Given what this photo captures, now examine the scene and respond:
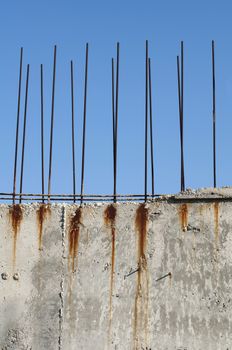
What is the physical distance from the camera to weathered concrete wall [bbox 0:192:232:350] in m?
5.14

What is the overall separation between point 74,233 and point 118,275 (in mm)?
636

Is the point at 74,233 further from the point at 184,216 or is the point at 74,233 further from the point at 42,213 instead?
the point at 184,216

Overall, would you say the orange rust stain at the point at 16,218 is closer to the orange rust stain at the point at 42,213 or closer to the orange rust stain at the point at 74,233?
the orange rust stain at the point at 42,213

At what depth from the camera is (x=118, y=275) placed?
17.4ft

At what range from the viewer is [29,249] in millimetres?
5523

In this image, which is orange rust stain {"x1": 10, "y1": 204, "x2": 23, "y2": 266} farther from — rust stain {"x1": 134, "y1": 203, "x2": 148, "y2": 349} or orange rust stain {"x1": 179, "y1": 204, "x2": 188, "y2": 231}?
orange rust stain {"x1": 179, "y1": 204, "x2": 188, "y2": 231}

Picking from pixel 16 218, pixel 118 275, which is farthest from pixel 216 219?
pixel 16 218

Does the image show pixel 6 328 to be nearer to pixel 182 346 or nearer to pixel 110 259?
pixel 110 259

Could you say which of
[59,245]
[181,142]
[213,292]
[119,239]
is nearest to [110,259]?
[119,239]

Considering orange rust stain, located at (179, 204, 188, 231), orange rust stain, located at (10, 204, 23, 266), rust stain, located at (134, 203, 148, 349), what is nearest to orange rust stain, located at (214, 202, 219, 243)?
orange rust stain, located at (179, 204, 188, 231)

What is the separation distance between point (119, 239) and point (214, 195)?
1.06 meters

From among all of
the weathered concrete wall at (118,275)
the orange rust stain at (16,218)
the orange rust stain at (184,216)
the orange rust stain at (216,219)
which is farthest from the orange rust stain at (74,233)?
the orange rust stain at (216,219)

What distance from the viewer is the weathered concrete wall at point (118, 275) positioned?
5.14 metres

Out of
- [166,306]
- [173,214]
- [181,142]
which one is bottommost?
[166,306]
